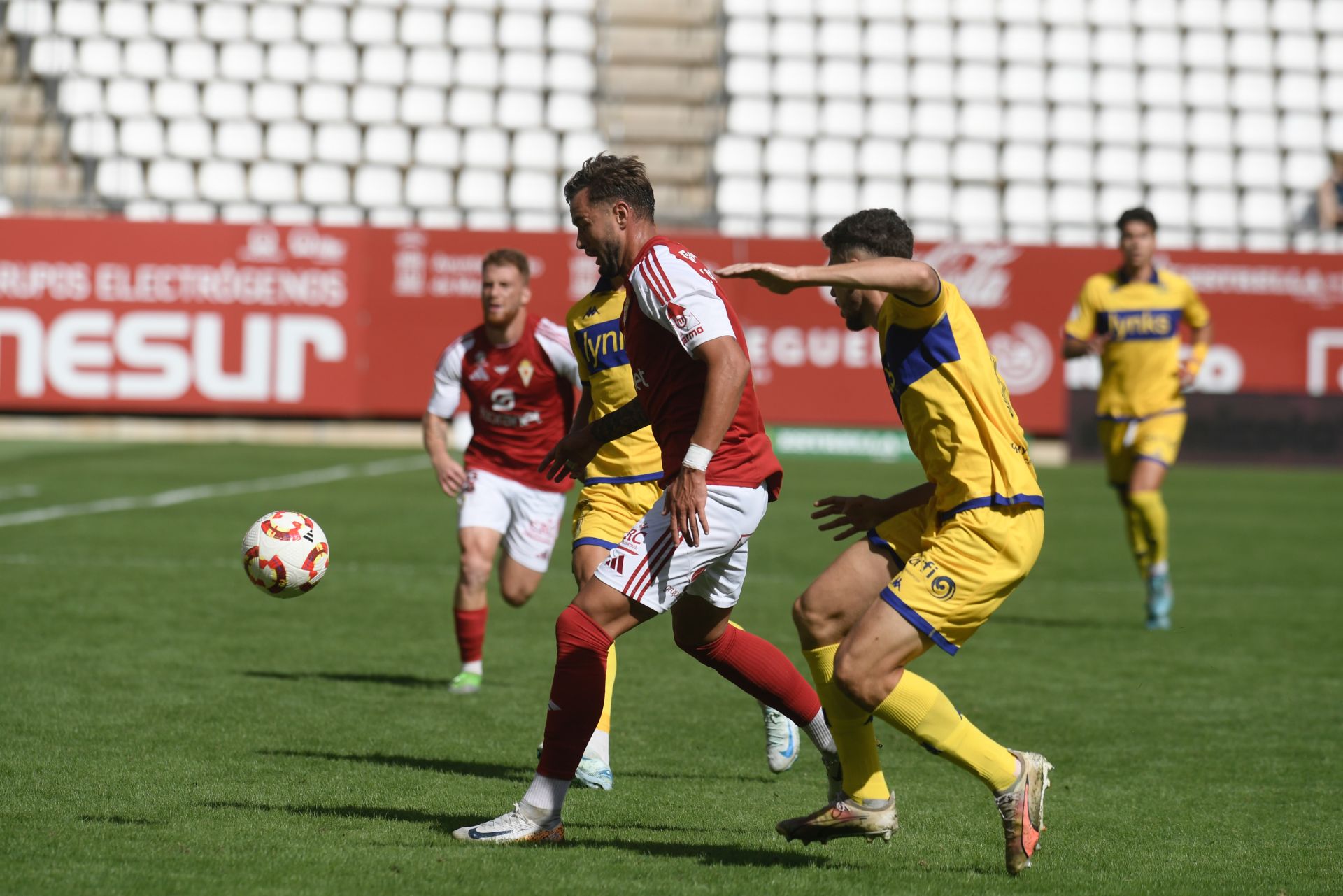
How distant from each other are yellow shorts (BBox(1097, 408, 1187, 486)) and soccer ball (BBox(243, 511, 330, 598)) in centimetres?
636

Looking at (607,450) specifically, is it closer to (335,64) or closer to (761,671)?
(761,671)

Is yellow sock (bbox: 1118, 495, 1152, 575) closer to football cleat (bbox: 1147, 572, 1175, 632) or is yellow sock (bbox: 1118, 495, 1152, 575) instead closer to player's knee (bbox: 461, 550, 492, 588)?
football cleat (bbox: 1147, 572, 1175, 632)

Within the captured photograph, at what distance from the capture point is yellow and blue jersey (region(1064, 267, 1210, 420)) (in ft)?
37.3

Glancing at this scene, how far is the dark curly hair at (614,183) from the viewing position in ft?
17.5

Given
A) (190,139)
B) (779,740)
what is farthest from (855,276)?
(190,139)

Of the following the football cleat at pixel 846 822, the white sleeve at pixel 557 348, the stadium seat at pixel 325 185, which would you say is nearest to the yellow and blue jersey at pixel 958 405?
the football cleat at pixel 846 822

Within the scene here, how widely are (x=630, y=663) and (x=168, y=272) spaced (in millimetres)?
15976

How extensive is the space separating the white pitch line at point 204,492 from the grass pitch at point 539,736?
2.42 ft

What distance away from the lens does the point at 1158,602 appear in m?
10.7

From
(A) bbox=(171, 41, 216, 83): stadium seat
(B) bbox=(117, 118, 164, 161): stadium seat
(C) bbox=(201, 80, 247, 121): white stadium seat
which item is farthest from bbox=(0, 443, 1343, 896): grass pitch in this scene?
(A) bbox=(171, 41, 216, 83): stadium seat

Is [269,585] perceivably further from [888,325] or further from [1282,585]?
[1282,585]

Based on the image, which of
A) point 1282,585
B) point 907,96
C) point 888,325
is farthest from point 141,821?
point 907,96

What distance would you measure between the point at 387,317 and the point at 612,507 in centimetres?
1719

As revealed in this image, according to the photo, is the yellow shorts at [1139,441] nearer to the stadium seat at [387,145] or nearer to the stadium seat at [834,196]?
the stadium seat at [834,196]
